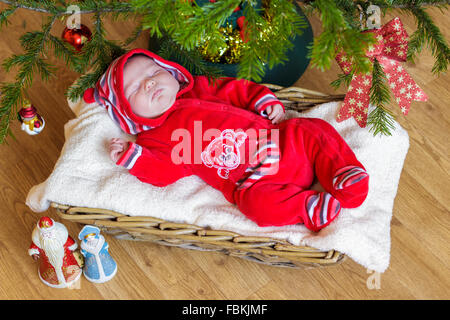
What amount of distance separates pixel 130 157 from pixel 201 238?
0.26 metres

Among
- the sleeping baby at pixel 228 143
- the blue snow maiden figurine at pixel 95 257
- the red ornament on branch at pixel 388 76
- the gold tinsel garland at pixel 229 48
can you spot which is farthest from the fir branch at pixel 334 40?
the blue snow maiden figurine at pixel 95 257

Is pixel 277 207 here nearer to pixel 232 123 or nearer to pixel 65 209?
pixel 232 123

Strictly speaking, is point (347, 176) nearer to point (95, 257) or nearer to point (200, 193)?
point (200, 193)

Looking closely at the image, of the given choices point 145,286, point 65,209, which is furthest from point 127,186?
point 145,286

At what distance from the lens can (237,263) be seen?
3.95ft

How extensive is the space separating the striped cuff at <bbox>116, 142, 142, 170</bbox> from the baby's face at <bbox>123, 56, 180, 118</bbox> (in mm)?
91

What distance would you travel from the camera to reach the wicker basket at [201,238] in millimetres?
981

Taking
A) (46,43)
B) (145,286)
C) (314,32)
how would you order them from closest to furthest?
1. (46,43)
2. (145,286)
3. (314,32)

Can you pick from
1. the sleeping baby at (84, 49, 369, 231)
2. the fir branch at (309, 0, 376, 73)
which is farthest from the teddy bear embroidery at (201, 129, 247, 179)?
the fir branch at (309, 0, 376, 73)

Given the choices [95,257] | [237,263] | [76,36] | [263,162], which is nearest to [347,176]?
[263,162]

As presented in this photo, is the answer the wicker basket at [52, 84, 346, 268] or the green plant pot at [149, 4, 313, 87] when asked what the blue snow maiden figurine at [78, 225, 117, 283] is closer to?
the wicker basket at [52, 84, 346, 268]

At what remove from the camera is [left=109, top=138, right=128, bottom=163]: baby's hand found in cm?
108

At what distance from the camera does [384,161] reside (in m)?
1.13

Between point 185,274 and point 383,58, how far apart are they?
2.47ft
